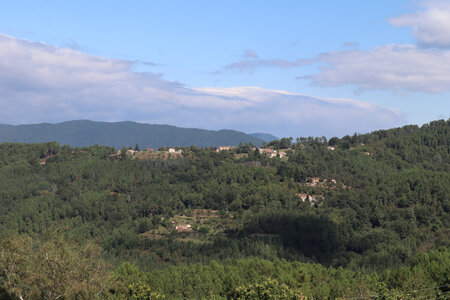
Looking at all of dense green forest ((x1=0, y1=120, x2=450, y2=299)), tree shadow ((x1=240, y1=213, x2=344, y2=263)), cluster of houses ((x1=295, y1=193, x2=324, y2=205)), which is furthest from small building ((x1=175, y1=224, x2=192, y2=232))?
cluster of houses ((x1=295, y1=193, x2=324, y2=205))

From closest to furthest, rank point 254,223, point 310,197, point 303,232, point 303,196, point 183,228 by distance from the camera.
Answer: point 303,232 → point 254,223 → point 183,228 → point 310,197 → point 303,196

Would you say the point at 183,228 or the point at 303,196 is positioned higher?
the point at 303,196

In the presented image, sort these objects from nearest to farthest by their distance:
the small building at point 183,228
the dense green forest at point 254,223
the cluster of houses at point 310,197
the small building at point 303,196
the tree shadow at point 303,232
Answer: the dense green forest at point 254,223 < the tree shadow at point 303,232 < the small building at point 183,228 < the cluster of houses at point 310,197 < the small building at point 303,196

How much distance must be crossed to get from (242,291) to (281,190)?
11684cm

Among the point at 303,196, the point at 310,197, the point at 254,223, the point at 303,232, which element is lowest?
the point at 303,232

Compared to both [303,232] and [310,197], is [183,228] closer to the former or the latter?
[303,232]

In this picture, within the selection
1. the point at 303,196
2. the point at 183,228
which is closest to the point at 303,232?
the point at 303,196

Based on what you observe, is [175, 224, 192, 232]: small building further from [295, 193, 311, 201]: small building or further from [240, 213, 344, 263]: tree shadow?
[295, 193, 311, 201]: small building

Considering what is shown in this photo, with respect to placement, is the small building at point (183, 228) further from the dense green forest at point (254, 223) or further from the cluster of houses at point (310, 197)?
the cluster of houses at point (310, 197)

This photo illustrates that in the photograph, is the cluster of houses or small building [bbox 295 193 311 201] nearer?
the cluster of houses

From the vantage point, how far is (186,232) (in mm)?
148125

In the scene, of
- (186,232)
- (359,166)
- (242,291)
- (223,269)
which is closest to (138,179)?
(186,232)

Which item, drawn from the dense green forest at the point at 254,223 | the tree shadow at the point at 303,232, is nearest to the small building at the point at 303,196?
the dense green forest at the point at 254,223

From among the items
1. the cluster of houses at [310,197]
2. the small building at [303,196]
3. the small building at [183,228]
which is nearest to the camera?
the small building at [183,228]
